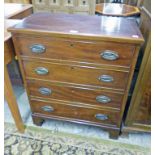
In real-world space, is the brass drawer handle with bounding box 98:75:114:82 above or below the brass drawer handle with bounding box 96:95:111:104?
above

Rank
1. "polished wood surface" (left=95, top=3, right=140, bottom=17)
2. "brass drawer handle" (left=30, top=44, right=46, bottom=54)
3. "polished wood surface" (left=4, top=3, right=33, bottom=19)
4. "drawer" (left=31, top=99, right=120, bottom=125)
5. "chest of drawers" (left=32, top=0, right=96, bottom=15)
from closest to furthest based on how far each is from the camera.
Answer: "brass drawer handle" (left=30, top=44, right=46, bottom=54)
"drawer" (left=31, top=99, right=120, bottom=125)
"polished wood surface" (left=4, top=3, right=33, bottom=19)
"chest of drawers" (left=32, top=0, right=96, bottom=15)
"polished wood surface" (left=95, top=3, right=140, bottom=17)

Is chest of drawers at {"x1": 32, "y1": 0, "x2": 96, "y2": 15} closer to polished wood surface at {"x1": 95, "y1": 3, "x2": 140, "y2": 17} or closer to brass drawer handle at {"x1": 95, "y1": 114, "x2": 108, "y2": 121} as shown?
polished wood surface at {"x1": 95, "y1": 3, "x2": 140, "y2": 17}

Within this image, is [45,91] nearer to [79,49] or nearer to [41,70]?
[41,70]

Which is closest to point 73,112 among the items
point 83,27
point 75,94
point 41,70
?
point 75,94

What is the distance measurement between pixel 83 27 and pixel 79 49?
153 millimetres

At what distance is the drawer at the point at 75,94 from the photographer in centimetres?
117

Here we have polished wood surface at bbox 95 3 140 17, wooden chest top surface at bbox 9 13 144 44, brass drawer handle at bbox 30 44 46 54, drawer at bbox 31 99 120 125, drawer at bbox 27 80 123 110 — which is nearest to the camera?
wooden chest top surface at bbox 9 13 144 44

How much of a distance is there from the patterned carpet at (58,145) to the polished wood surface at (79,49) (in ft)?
2.32

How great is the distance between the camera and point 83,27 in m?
1.04

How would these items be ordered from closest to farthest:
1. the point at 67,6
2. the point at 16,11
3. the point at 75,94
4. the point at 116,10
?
the point at 75,94 < the point at 16,11 < the point at 67,6 < the point at 116,10

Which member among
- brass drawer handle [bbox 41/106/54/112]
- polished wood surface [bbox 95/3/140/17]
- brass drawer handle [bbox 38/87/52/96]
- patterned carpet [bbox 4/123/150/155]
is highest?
polished wood surface [bbox 95/3/140/17]

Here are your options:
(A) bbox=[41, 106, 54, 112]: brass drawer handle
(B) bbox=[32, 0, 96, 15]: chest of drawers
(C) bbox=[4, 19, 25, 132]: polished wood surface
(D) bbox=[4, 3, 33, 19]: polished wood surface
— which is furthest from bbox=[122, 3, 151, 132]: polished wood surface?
(D) bbox=[4, 3, 33, 19]: polished wood surface

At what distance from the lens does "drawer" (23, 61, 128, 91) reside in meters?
1.07

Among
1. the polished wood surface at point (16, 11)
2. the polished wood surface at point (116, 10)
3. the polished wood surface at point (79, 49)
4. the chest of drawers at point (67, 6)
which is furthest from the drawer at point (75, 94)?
the polished wood surface at point (116, 10)
